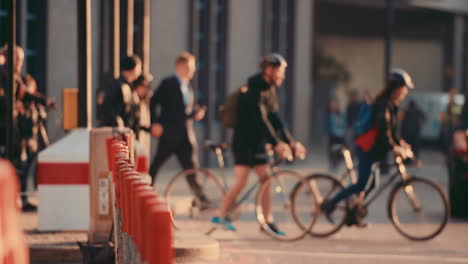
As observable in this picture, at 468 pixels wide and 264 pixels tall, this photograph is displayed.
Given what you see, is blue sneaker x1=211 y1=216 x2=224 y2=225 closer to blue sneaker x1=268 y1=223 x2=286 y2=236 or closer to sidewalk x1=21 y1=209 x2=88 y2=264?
blue sneaker x1=268 y1=223 x2=286 y2=236

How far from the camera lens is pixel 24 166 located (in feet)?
38.6

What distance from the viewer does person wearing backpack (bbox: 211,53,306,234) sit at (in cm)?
1005

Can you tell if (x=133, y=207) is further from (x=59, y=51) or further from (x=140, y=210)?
(x=59, y=51)

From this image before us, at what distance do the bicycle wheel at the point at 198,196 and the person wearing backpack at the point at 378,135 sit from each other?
56.0 inches

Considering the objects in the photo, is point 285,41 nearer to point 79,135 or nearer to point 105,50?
point 105,50

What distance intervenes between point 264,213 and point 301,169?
39.4ft

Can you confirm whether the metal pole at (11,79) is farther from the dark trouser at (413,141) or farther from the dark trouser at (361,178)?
the dark trouser at (413,141)

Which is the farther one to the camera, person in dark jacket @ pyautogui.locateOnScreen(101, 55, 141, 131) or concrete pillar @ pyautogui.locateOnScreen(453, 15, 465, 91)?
concrete pillar @ pyautogui.locateOnScreen(453, 15, 465, 91)

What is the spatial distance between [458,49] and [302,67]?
1591cm

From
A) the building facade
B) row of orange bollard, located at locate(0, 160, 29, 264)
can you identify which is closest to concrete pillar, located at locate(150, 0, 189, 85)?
the building facade

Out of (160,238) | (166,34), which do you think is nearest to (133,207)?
(160,238)

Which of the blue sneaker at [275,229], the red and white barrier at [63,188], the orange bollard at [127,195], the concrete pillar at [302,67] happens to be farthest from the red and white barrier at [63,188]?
the concrete pillar at [302,67]

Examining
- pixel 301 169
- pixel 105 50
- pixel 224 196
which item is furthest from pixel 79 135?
pixel 301 169

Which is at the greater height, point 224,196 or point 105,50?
point 105,50
